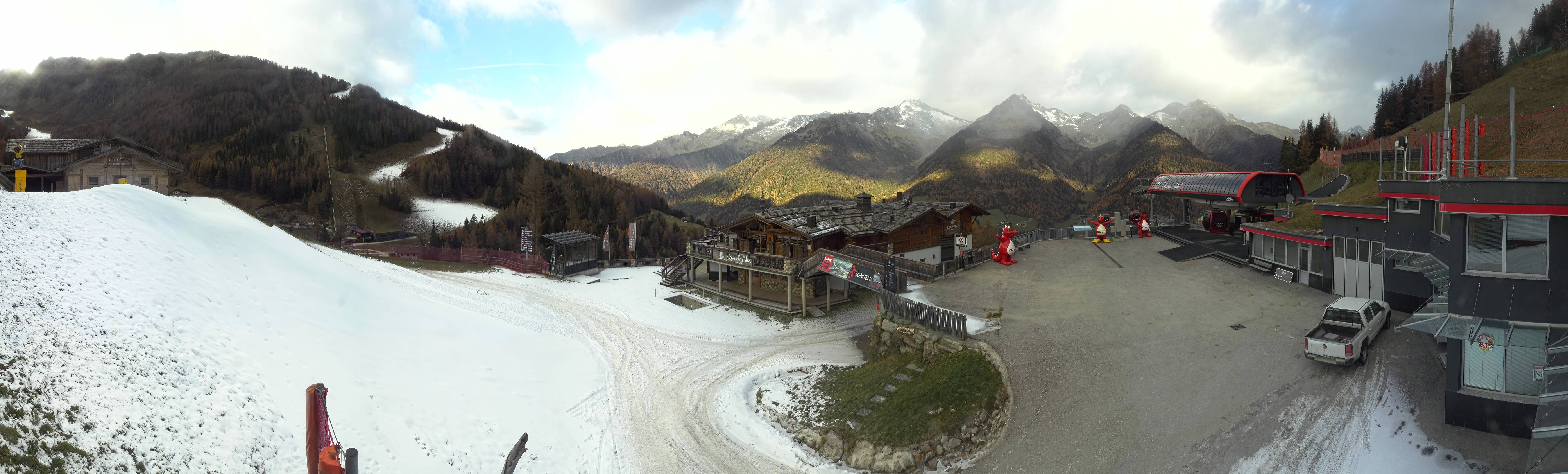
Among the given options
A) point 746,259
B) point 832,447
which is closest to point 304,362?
point 832,447

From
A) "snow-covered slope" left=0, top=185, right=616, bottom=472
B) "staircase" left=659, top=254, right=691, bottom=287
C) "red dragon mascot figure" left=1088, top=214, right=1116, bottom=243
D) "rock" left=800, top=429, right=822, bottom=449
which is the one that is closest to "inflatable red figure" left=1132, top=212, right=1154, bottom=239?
"red dragon mascot figure" left=1088, top=214, right=1116, bottom=243

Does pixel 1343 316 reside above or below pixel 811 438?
above

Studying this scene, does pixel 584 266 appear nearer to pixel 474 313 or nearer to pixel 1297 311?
pixel 474 313

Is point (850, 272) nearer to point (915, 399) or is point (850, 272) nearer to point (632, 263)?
point (915, 399)

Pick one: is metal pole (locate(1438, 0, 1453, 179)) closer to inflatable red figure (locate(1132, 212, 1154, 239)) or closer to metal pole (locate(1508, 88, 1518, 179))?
metal pole (locate(1508, 88, 1518, 179))

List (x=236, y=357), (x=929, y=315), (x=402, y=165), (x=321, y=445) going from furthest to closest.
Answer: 1. (x=402, y=165)
2. (x=929, y=315)
3. (x=236, y=357)
4. (x=321, y=445)

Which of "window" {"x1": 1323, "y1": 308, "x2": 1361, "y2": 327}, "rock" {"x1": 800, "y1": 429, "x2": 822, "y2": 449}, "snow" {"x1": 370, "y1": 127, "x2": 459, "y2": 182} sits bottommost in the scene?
"rock" {"x1": 800, "y1": 429, "x2": 822, "y2": 449}
